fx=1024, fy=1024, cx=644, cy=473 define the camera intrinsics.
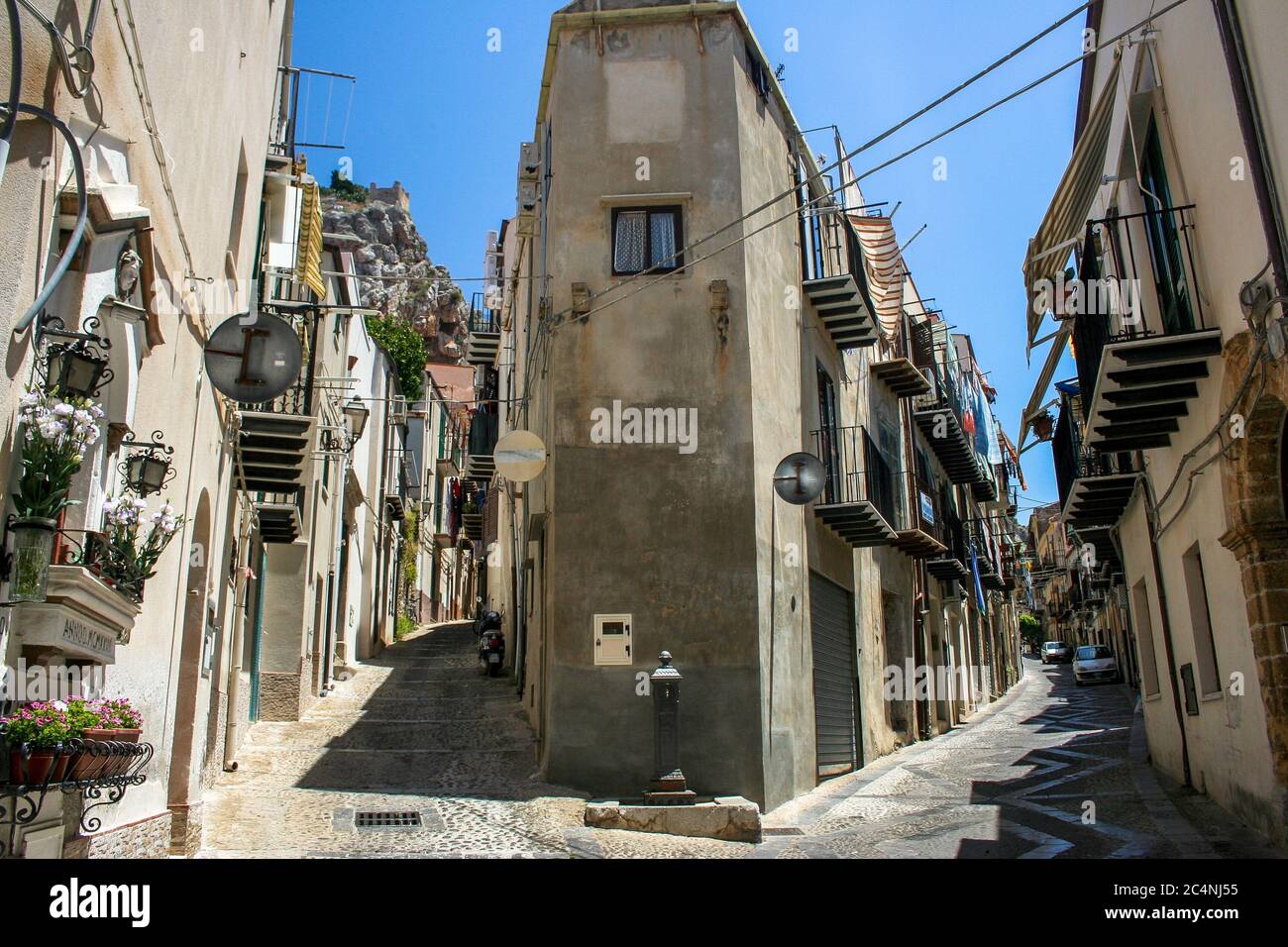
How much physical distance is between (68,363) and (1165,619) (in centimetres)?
1246

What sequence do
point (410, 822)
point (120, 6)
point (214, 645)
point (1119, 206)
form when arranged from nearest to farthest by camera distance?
point (120, 6), point (410, 822), point (214, 645), point (1119, 206)

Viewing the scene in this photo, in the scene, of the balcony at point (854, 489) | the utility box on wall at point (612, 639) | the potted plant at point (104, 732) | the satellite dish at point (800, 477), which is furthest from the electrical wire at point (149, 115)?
the balcony at point (854, 489)

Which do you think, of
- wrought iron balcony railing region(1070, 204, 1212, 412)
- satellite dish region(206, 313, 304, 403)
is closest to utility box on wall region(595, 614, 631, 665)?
satellite dish region(206, 313, 304, 403)

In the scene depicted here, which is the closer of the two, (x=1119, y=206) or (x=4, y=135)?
(x=4, y=135)

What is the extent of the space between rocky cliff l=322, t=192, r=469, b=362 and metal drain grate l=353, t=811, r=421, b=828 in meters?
44.8

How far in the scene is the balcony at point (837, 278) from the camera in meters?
15.9

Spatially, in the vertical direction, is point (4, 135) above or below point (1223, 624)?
above

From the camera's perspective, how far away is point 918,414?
24.6 meters

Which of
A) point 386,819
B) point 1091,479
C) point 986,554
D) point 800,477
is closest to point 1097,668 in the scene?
point 986,554

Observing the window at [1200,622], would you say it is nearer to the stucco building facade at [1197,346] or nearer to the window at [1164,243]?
the stucco building facade at [1197,346]

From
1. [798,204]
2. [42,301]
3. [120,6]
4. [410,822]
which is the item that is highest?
[798,204]

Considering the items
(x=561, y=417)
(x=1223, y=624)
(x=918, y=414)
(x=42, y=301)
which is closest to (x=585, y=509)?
(x=561, y=417)

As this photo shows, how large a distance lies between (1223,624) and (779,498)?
17.2 feet
